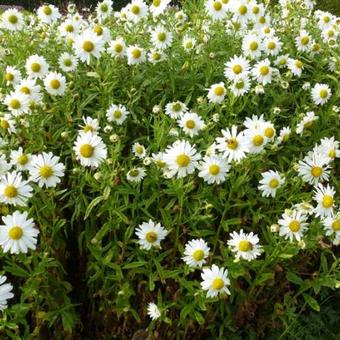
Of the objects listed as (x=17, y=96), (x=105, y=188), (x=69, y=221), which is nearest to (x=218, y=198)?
(x=105, y=188)

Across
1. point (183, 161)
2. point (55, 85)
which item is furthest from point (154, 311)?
point (55, 85)

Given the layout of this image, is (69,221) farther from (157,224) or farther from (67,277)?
(157,224)

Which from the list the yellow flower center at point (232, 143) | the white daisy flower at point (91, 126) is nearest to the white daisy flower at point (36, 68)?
the white daisy flower at point (91, 126)

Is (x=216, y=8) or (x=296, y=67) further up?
(x=216, y=8)

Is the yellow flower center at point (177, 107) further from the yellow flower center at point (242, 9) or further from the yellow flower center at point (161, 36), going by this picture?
the yellow flower center at point (242, 9)

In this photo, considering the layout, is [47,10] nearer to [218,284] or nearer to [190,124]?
[190,124]

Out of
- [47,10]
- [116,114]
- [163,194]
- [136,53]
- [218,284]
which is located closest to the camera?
[218,284]
